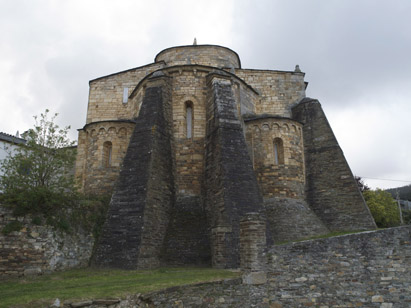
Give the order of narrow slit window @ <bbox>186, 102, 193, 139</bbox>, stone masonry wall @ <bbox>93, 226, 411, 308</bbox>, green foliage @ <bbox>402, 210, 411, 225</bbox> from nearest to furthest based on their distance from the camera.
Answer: stone masonry wall @ <bbox>93, 226, 411, 308</bbox> < narrow slit window @ <bbox>186, 102, 193, 139</bbox> < green foliage @ <bbox>402, 210, 411, 225</bbox>

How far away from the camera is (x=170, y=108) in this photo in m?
16.4

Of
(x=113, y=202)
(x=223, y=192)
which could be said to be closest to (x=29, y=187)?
(x=113, y=202)

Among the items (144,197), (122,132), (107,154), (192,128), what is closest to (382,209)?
(192,128)

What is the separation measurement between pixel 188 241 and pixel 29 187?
20.6 feet

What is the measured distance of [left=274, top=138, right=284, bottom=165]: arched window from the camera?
17.9 metres

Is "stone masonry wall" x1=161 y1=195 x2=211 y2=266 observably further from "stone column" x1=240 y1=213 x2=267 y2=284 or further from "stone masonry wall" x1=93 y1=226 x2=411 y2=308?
"stone masonry wall" x1=93 y1=226 x2=411 y2=308

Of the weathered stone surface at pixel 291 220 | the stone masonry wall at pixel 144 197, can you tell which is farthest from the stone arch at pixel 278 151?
the stone masonry wall at pixel 144 197

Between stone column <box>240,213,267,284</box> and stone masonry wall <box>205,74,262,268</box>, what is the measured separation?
3.48 ft

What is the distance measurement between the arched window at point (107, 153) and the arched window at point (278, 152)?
8628mm

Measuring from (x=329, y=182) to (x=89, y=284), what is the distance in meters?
13.2

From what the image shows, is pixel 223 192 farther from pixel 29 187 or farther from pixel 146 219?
pixel 29 187

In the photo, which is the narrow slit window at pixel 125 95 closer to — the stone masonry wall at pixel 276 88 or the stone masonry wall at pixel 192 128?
the stone masonry wall at pixel 192 128

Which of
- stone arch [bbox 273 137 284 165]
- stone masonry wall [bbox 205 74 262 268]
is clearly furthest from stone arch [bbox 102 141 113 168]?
stone arch [bbox 273 137 284 165]

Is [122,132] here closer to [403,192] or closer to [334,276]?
[334,276]
